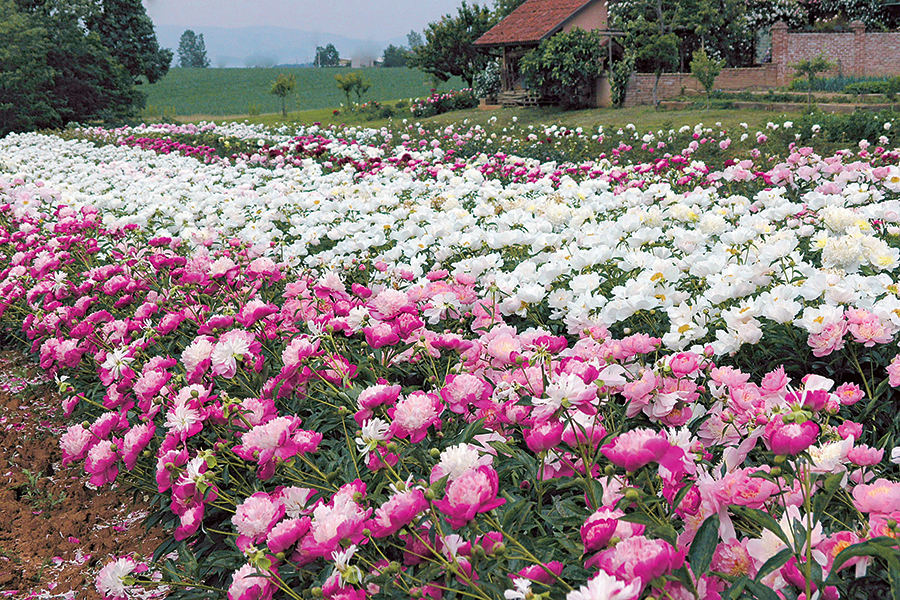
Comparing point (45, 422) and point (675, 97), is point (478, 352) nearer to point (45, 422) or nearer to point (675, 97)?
point (45, 422)

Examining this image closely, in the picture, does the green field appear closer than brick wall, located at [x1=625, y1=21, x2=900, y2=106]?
No

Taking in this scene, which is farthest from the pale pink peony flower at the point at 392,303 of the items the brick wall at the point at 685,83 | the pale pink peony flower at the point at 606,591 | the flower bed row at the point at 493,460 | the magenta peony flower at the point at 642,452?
the brick wall at the point at 685,83

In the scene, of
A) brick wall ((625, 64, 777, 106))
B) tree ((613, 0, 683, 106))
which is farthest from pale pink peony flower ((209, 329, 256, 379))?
brick wall ((625, 64, 777, 106))

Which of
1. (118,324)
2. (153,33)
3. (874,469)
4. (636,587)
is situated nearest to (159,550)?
(118,324)

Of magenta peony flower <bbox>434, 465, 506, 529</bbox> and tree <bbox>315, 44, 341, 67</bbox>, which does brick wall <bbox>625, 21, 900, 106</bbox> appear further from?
tree <bbox>315, 44, 341, 67</bbox>

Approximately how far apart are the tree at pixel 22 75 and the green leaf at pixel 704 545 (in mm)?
23303

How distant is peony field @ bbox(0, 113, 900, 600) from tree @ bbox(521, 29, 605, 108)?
1536 cm

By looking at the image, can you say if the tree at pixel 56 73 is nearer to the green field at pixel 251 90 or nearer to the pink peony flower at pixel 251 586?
the green field at pixel 251 90

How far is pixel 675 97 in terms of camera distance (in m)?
19.8

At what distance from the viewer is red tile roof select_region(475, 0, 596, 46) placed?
22.2 m

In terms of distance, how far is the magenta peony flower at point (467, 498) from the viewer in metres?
1.14

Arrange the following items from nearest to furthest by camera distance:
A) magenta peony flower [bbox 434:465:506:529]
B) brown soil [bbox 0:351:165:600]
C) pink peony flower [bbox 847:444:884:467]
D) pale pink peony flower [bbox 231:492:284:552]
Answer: magenta peony flower [bbox 434:465:506:529]
pink peony flower [bbox 847:444:884:467]
pale pink peony flower [bbox 231:492:284:552]
brown soil [bbox 0:351:165:600]

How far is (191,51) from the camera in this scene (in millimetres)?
105375

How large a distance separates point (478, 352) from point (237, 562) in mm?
859
